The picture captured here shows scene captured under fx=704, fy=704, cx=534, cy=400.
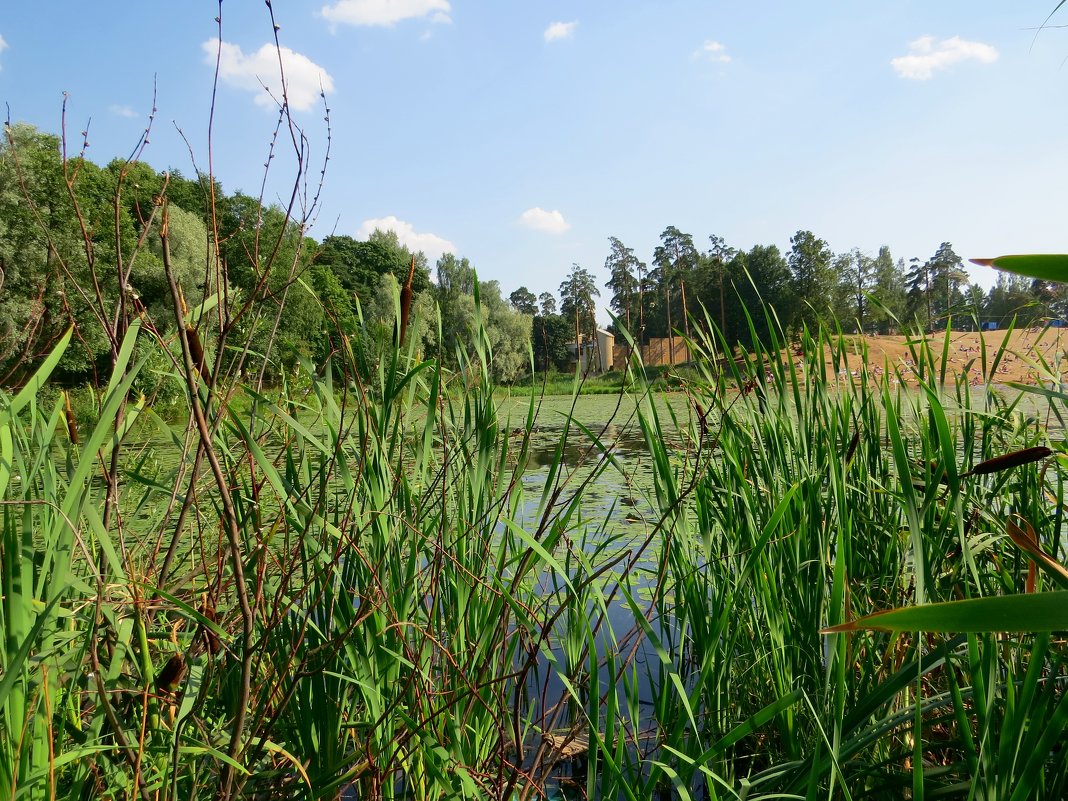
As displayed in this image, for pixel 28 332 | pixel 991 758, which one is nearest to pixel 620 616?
pixel 991 758

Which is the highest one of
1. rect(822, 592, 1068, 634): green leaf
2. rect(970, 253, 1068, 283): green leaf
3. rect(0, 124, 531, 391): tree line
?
rect(0, 124, 531, 391): tree line

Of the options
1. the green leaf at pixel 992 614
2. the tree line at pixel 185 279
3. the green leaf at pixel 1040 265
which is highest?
the tree line at pixel 185 279

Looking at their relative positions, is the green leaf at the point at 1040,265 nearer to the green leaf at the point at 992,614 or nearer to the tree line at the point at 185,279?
the green leaf at the point at 992,614

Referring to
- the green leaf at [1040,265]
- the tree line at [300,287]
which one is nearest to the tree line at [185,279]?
the tree line at [300,287]

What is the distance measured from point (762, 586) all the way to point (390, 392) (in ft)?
2.97

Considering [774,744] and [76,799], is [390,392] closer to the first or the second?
[76,799]

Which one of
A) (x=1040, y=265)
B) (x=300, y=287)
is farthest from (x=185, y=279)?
(x=1040, y=265)

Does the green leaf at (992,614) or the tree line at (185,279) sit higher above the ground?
the tree line at (185,279)

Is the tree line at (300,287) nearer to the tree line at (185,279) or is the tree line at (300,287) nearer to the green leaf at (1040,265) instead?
the tree line at (185,279)

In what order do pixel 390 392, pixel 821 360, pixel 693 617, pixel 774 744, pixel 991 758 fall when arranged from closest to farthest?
pixel 991 758 < pixel 390 392 < pixel 693 617 < pixel 774 744 < pixel 821 360

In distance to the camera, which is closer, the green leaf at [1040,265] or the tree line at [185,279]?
the green leaf at [1040,265]

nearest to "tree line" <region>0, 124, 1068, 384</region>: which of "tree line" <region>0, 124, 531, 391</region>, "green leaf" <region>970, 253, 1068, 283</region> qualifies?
"tree line" <region>0, 124, 531, 391</region>

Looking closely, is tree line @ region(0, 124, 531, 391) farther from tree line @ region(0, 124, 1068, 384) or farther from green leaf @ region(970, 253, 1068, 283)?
green leaf @ region(970, 253, 1068, 283)

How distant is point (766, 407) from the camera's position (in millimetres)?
1823
